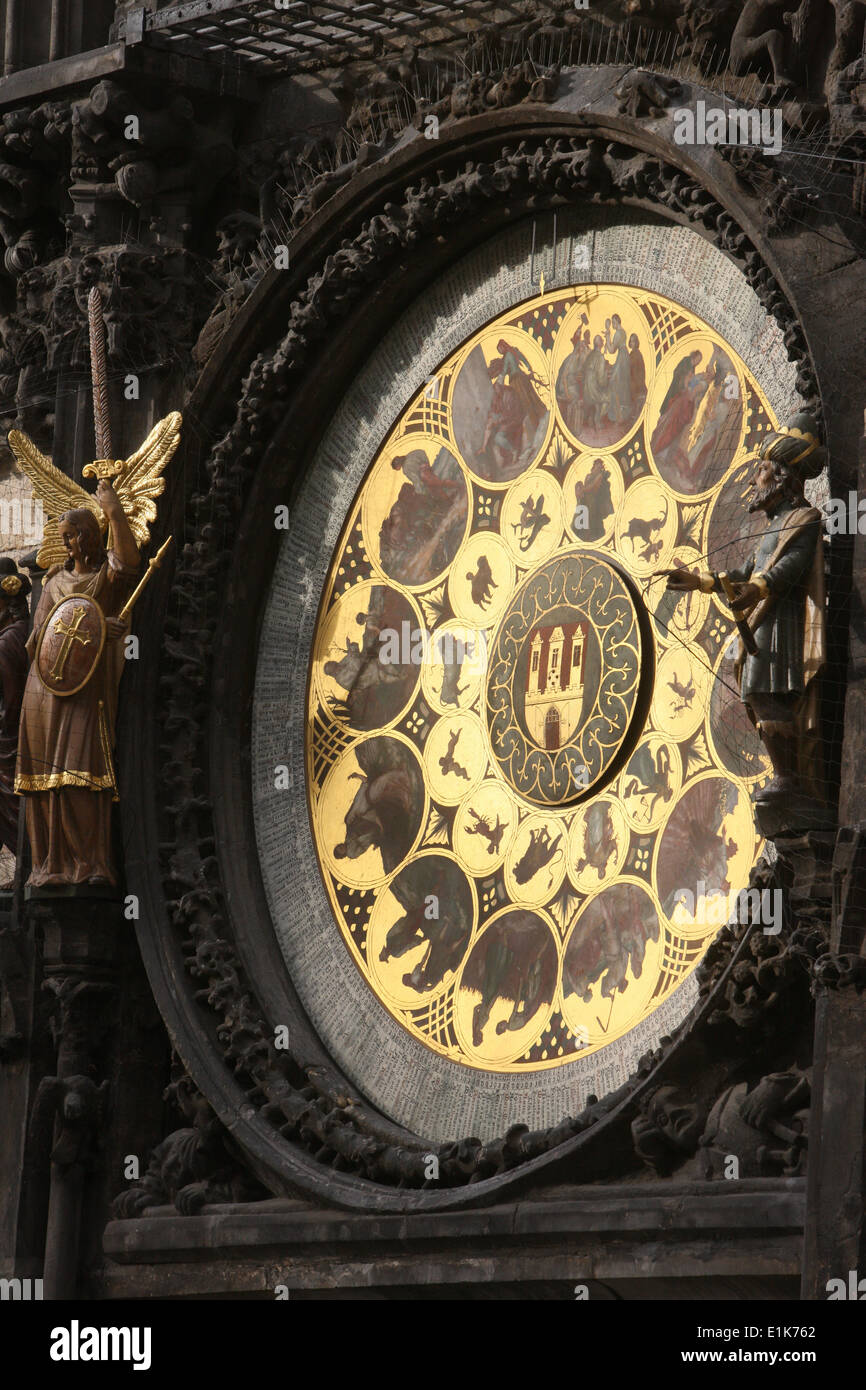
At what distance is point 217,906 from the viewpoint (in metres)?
12.7

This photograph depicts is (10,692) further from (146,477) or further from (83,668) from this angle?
(146,477)

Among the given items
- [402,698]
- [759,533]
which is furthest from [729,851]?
[402,698]

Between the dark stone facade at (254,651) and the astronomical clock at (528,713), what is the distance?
0.30 meters

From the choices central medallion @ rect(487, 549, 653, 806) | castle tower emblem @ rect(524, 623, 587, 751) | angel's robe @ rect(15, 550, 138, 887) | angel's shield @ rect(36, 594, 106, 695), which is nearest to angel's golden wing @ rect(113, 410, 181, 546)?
angel's robe @ rect(15, 550, 138, 887)

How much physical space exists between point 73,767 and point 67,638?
0.52m

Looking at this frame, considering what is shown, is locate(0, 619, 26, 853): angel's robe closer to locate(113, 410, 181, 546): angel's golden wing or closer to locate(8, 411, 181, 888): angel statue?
locate(8, 411, 181, 888): angel statue

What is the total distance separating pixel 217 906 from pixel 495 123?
3.26 m

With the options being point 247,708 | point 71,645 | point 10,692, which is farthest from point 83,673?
point 247,708

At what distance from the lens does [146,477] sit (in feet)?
42.7

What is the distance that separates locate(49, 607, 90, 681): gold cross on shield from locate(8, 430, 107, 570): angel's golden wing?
362 mm

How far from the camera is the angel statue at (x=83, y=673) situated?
12.7 metres

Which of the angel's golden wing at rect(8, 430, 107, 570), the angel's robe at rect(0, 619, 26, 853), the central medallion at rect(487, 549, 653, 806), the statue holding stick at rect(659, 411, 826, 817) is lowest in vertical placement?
the statue holding stick at rect(659, 411, 826, 817)

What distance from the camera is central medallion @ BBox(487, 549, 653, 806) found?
11.5m

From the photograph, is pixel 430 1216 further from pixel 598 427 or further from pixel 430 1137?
pixel 598 427
